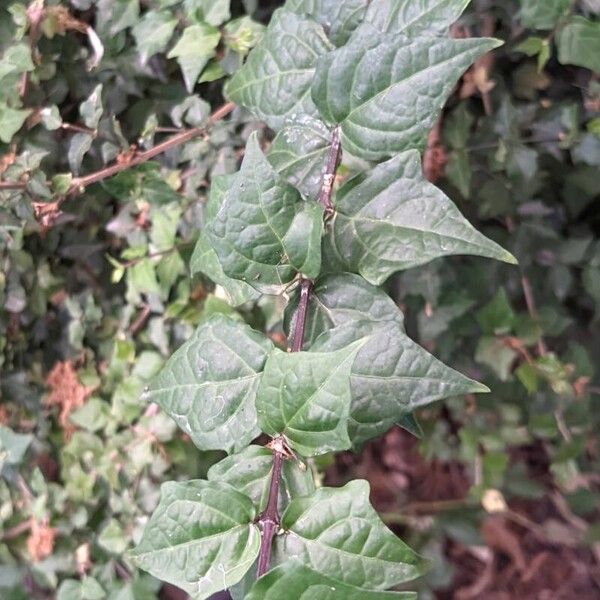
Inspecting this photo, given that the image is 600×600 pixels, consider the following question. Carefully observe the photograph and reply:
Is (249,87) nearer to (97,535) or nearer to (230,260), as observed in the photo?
(230,260)

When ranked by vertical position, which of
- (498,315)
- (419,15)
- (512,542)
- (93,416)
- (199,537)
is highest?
(419,15)

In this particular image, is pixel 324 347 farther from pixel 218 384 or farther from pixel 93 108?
pixel 93 108

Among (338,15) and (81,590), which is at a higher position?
(338,15)

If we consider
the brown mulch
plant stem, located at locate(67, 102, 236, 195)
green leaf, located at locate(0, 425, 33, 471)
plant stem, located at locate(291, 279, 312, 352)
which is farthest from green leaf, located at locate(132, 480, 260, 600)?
the brown mulch

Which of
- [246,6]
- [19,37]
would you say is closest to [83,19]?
[19,37]

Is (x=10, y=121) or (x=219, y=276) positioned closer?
(x=219, y=276)

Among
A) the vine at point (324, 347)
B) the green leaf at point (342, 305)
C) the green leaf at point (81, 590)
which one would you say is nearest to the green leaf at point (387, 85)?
the vine at point (324, 347)

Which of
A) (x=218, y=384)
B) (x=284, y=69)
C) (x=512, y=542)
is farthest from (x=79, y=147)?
(x=512, y=542)
